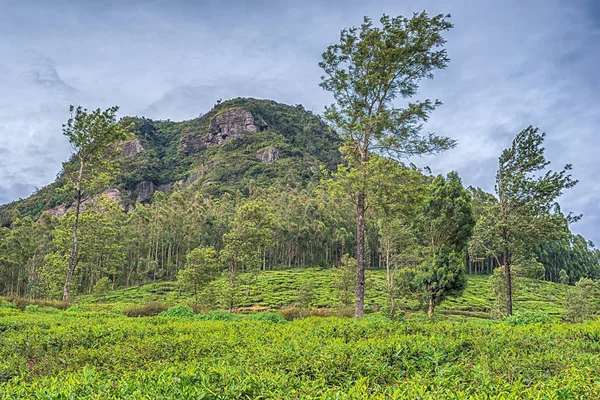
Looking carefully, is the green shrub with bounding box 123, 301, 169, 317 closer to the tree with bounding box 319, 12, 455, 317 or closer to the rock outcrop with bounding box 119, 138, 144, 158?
the tree with bounding box 319, 12, 455, 317

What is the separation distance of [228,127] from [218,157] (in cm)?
2325

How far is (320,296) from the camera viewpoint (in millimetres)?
38625

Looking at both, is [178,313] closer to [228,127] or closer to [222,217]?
[222,217]

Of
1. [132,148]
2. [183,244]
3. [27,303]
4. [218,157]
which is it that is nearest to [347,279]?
[27,303]

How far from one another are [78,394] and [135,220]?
68.3m

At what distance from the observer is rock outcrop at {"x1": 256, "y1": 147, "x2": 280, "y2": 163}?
423 ft

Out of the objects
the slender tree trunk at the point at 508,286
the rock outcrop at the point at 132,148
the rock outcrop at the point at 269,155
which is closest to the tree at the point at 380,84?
the slender tree trunk at the point at 508,286

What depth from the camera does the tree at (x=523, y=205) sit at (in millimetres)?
17891

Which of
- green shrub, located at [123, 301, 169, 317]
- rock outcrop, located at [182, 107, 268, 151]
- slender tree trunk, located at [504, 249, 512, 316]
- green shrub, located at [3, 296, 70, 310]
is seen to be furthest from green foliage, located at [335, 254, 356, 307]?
rock outcrop, located at [182, 107, 268, 151]

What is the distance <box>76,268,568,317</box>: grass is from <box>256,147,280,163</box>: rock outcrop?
7812 cm

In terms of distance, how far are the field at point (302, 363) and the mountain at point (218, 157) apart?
94.4 metres

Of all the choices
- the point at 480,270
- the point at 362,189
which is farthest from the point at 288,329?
the point at 480,270

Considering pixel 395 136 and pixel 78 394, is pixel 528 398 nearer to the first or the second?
pixel 78 394

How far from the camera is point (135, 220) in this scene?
65.9 m
